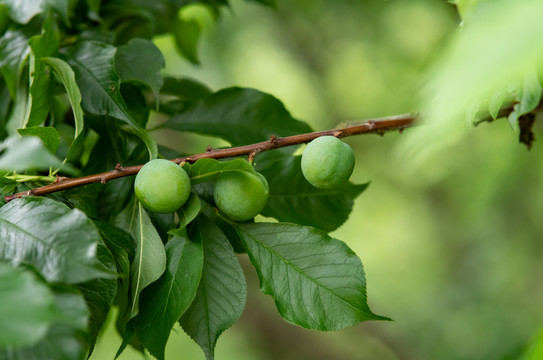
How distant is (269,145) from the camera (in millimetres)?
618

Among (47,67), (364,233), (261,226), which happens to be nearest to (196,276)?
(261,226)

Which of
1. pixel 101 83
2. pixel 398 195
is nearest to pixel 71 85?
pixel 101 83

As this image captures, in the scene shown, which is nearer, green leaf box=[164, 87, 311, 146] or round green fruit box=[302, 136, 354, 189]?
round green fruit box=[302, 136, 354, 189]

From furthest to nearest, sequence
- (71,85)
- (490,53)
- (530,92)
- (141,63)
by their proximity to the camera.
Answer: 1. (141,63)
2. (71,85)
3. (530,92)
4. (490,53)

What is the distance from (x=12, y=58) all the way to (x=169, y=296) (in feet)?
1.44

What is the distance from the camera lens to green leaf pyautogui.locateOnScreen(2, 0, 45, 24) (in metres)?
0.77

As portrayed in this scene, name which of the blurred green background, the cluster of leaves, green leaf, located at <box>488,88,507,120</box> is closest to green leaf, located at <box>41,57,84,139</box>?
the cluster of leaves

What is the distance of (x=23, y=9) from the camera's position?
0.78 metres

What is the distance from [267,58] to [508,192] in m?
1.73

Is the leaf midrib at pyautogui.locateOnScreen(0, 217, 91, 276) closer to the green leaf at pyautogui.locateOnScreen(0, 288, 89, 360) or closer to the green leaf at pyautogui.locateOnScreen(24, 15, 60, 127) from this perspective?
the green leaf at pyautogui.locateOnScreen(0, 288, 89, 360)

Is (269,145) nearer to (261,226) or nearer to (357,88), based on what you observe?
(261,226)

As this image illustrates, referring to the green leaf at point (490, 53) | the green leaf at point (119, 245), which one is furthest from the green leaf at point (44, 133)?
the green leaf at point (490, 53)

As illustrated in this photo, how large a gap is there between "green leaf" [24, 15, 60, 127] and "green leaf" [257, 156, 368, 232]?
0.97 feet

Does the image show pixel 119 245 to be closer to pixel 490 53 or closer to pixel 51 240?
pixel 51 240
